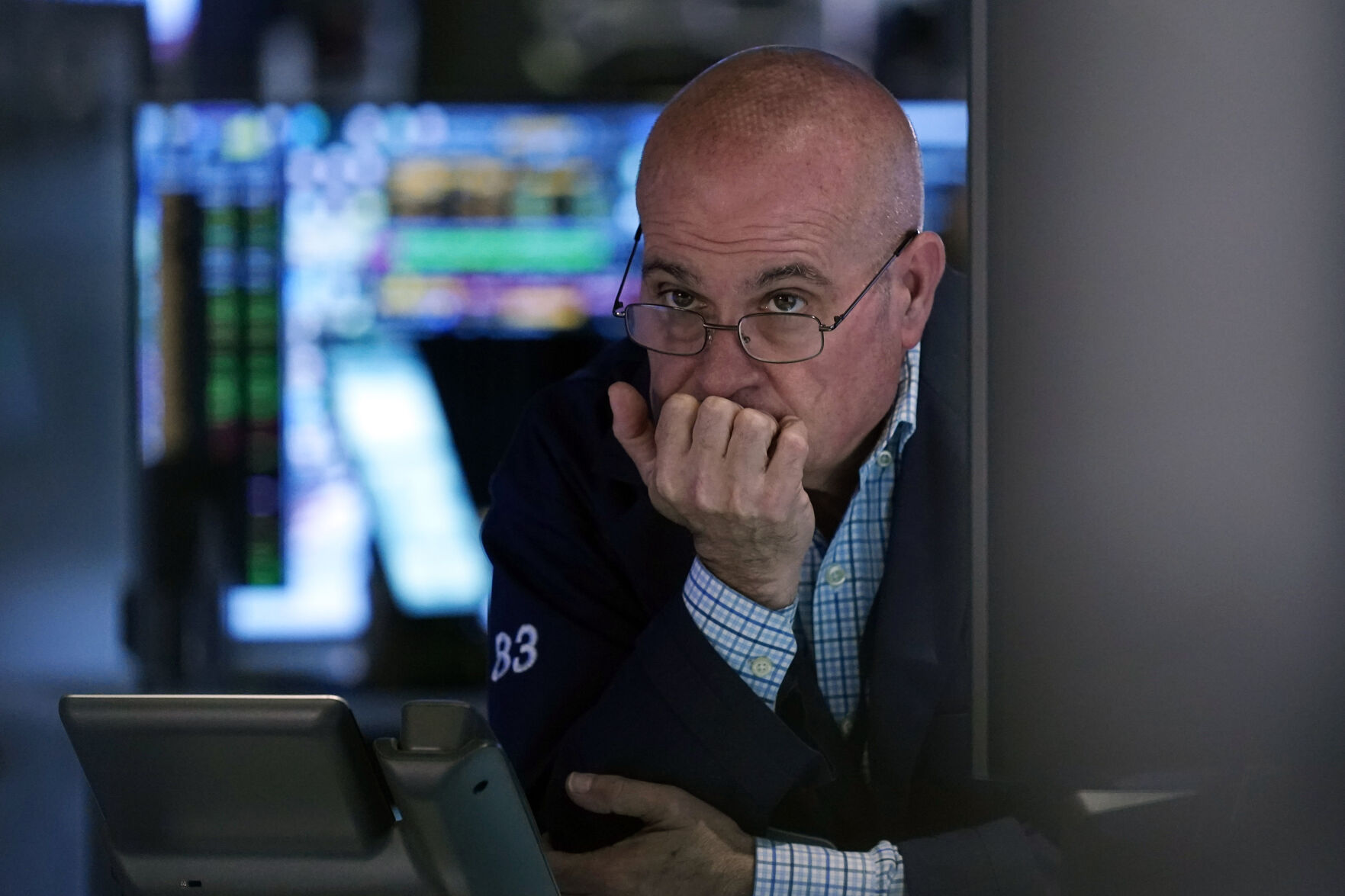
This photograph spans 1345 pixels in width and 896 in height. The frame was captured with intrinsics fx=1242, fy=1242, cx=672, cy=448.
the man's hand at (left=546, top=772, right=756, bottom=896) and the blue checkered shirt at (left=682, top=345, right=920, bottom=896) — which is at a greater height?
the blue checkered shirt at (left=682, top=345, right=920, bottom=896)

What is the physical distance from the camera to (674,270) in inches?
43.8

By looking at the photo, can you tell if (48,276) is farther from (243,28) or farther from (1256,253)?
Result: (1256,253)

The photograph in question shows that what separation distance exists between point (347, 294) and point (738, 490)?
166 centimetres

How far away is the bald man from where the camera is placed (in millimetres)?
1014

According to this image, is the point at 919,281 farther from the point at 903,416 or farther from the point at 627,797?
the point at 627,797

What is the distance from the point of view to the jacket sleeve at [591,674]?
1029 mm

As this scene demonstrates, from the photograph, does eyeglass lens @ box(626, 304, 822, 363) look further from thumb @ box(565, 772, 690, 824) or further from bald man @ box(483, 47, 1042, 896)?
thumb @ box(565, 772, 690, 824)

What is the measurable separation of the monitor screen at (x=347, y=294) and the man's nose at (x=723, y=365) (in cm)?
139

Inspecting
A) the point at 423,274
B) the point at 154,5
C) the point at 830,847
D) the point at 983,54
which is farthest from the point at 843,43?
the point at 983,54

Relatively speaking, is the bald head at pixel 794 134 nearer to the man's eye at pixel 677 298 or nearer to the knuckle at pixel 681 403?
the man's eye at pixel 677 298

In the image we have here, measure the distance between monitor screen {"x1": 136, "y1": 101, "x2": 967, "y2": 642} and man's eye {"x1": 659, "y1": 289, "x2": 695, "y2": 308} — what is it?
133cm

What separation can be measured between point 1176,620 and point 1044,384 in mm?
92

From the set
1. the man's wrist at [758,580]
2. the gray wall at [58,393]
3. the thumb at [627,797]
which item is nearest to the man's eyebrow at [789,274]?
the man's wrist at [758,580]

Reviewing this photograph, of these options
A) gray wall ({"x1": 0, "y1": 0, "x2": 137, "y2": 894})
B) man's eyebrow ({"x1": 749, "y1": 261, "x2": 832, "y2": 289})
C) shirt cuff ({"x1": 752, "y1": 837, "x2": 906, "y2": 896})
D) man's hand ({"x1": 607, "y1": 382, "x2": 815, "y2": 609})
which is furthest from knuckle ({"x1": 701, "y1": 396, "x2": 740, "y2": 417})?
gray wall ({"x1": 0, "y1": 0, "x2": 137, "y2": 894})
